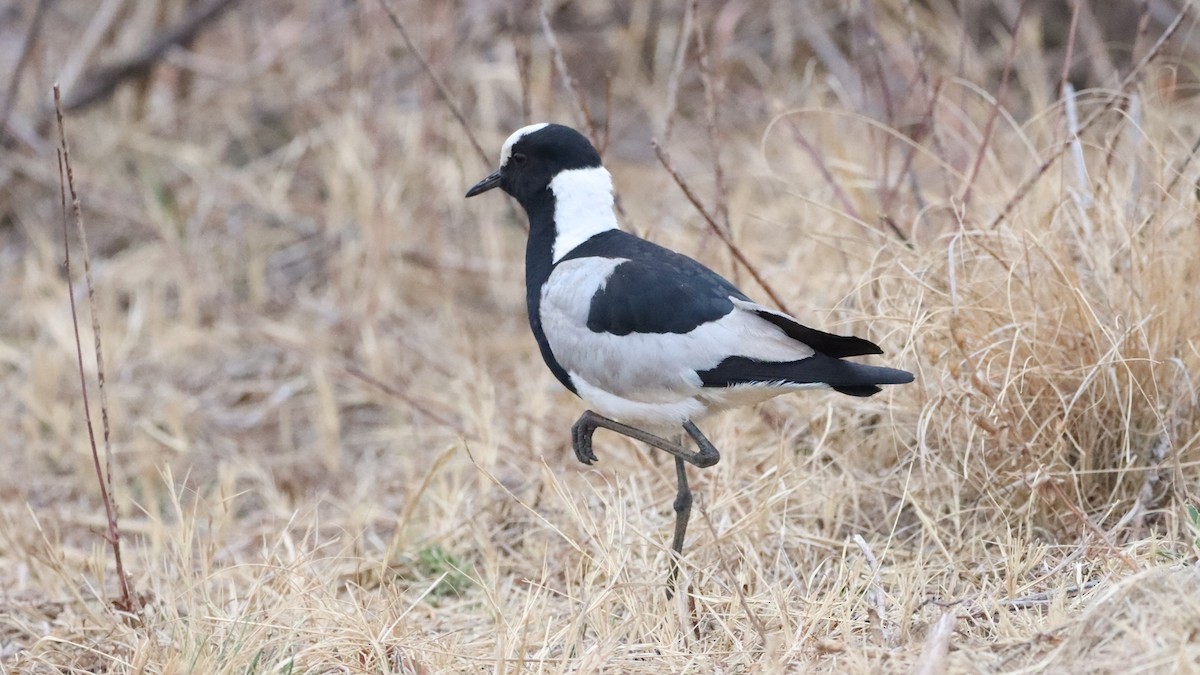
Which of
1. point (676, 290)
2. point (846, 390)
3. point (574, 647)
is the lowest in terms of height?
point (574, 647)

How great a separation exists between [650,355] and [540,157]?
691 millimetres

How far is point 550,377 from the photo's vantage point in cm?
472

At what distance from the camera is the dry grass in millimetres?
2713

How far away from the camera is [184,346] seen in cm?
526

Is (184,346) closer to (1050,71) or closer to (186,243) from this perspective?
(186,243)

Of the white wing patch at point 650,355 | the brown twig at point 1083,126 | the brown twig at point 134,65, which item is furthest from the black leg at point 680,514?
the brown twig at point 134,65

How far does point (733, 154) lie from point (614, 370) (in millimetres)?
3598

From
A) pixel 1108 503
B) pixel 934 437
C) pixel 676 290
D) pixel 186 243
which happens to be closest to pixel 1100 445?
pixel 1108 503

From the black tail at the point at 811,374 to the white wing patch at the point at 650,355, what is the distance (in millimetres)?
13

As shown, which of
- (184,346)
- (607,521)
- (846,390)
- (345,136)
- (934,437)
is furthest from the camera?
(345,136)

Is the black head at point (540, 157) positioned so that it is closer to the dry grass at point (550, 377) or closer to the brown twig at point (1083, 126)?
the dry grass at point (550, 377)

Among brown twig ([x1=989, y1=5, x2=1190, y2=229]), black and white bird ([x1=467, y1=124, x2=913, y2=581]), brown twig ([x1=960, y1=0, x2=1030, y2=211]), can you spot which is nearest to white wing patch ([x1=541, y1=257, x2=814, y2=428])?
black and white bird ([x1=467, y1=124, x2=913, y2=581])

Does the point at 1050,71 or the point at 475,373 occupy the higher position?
the point at 1050,71

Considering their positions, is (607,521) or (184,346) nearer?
(607,521)
